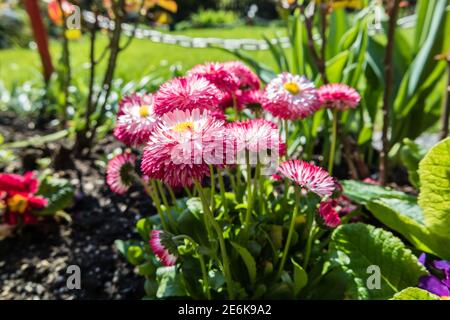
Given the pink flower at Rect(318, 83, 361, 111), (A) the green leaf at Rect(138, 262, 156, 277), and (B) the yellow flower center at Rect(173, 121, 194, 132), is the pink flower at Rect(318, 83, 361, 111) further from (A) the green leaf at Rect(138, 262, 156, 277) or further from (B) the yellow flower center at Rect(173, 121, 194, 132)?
(A) the green leaf at Rect(138, 262, 156, 277)

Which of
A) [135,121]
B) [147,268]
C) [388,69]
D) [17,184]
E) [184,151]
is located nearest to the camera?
[184,151]

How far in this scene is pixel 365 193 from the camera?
59.9 inches

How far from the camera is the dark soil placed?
163cm

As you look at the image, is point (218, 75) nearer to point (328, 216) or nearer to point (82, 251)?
point (328, 216)

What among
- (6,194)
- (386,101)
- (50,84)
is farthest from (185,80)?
(50,84)

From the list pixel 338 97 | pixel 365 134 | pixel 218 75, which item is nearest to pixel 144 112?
pixel 218 75

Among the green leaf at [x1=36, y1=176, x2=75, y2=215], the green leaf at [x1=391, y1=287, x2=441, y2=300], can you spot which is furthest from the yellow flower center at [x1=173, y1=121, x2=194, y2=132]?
the green leaf at [x1=36, y1=176, x2=75, y2=215]

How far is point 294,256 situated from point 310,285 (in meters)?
0.09

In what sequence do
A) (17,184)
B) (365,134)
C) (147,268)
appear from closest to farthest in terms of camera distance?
(147,268) → (17,184) → (365,134)

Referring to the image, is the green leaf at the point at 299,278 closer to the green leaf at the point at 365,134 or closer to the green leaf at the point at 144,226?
the green leaf at the point at 144,226

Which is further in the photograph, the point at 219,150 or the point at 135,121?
the point at 135,121

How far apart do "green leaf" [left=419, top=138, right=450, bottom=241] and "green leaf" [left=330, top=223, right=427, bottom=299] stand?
0.33 ft

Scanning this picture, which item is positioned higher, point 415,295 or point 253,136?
point 253,136

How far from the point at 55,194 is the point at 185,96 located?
112 centimetres
